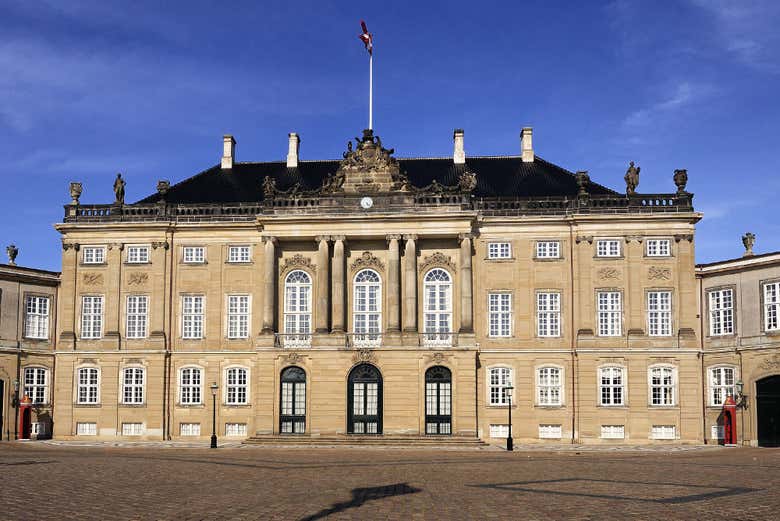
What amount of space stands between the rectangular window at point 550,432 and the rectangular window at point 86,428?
988 inches

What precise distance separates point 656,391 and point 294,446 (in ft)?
63.9

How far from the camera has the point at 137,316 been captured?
5241 cm

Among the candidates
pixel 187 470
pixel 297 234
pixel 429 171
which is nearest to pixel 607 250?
pixel 429 171

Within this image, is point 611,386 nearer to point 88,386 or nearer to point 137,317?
point 137,317

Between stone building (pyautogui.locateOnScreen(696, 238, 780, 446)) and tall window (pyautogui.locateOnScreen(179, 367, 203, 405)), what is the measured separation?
28.2 m

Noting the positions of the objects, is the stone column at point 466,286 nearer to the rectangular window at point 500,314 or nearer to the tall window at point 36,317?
the rectangular window at point 500,314

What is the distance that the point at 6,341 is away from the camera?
5122 cm

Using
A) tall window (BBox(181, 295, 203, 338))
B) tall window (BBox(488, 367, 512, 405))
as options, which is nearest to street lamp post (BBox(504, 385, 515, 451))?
tall window (BBox(488, 367, 512, 405))

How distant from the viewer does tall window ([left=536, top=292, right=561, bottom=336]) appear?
50.2m

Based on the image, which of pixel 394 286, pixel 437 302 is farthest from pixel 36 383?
pixel 437 302

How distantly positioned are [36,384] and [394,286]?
21.8m

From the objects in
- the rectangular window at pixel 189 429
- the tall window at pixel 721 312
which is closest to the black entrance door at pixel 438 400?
the rectangular window at pixel 189 429

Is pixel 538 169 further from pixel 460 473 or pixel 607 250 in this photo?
pixel 460 473

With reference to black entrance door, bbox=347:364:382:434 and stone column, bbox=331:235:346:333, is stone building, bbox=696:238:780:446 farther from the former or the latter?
stone column, bbox=331:235:346:333
